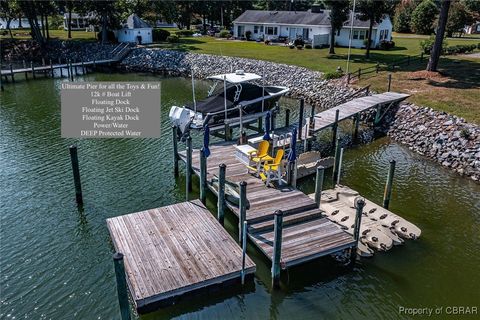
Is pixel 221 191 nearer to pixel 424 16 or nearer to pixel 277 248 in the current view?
pixel 277 248

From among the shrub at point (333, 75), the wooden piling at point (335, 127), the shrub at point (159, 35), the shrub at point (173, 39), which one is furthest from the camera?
the shrub at point (159, 35)

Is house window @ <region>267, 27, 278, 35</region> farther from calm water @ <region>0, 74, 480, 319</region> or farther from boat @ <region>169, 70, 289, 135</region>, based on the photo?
calm water @ <region>0, 74, 480, 319</region>

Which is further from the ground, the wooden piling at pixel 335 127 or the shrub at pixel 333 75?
the shrub at pixel 333 75

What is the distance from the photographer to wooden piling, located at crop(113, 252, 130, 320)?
9398 mm

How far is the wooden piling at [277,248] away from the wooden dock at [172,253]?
669 mm

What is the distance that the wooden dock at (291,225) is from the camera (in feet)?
41.2

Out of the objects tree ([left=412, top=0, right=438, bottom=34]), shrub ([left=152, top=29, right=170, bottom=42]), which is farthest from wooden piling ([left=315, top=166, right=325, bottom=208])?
tree ([left=412, top=0, right=438, bottom=34])

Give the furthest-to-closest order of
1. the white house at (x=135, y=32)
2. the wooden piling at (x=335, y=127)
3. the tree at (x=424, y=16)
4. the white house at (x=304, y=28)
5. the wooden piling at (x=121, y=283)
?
the white house at (x=135, y=32) < the tree at (x=424, y=16) < the white house at (x=304, y=28) < the wooden piling at (x=335, y=127) < the wooden piling at (x=121, y=283)

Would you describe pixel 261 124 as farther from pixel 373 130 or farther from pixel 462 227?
pixel 462 227

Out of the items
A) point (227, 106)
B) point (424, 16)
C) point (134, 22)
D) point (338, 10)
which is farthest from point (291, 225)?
point (424, 16)

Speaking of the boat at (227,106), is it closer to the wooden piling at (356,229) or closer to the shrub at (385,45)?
the wooden piling at (356,229)

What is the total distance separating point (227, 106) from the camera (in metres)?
22.2

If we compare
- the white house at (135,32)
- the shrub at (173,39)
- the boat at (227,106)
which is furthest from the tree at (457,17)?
the white house at (135,32)

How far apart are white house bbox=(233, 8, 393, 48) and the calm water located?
30005 mm
